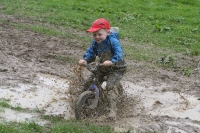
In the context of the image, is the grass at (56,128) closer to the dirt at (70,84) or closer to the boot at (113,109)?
the dirt at (70,84)

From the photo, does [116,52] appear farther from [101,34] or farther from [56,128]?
[56,128]

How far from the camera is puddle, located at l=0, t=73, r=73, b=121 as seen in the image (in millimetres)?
6794

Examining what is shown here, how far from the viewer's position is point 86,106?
6.39 m

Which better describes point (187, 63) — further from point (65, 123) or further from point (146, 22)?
point (65, 123)

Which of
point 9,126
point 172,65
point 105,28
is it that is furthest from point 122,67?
point 172,65

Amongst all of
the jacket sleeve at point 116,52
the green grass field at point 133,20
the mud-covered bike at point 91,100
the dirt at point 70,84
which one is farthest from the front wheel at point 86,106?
the green grass field at point 133,20

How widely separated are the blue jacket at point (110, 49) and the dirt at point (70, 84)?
2.12ft

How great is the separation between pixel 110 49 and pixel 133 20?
7.20 metres

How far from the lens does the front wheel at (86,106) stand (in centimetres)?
623

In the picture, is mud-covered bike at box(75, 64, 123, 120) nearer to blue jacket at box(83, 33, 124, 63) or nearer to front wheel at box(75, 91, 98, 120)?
front wheel at box(75, 91, 98, 120)

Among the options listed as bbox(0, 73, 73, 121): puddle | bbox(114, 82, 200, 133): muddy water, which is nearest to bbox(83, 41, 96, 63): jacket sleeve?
bbox(0, 73, 73, 121): puddle

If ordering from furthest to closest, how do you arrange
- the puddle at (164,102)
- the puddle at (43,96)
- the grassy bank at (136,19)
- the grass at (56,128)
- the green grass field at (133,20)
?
the grassy bank at (136,19)
the green grass field at (133,20)
the puddle at (164,102)
the puddle at (43,96)
the grass at (56,128)

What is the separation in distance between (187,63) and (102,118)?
13.6 feet

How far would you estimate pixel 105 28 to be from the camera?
6.34 m
